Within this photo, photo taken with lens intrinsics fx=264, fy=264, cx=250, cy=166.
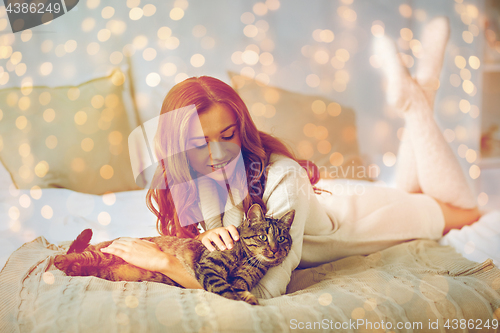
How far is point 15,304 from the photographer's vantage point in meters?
0.43

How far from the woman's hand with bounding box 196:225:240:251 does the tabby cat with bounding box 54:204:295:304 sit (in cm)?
1

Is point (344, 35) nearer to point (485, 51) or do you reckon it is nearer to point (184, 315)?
point (485, 51)

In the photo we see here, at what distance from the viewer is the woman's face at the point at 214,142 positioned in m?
0.53

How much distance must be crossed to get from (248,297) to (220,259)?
3.4 inches

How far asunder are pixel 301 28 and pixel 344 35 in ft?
0.49

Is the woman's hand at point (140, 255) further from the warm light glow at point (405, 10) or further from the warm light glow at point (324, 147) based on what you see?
the warm light glow at point (405, 10)

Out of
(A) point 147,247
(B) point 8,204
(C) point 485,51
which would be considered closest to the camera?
(A) point 147,247

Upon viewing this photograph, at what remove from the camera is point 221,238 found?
53 cm

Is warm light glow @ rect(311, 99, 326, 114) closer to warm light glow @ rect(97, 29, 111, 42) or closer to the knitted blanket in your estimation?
the knitted blanket

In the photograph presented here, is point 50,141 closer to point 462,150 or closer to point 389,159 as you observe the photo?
point 389,159

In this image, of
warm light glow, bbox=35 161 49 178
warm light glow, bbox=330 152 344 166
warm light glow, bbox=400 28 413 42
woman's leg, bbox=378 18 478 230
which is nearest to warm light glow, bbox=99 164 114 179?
warm light glow, bbox=35 161 49 178

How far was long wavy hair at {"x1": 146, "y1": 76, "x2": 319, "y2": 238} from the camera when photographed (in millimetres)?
546

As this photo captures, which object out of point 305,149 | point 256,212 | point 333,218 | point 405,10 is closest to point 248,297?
point 256,212

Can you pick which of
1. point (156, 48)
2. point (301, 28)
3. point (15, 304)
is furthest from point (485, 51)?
point (15, 304)
